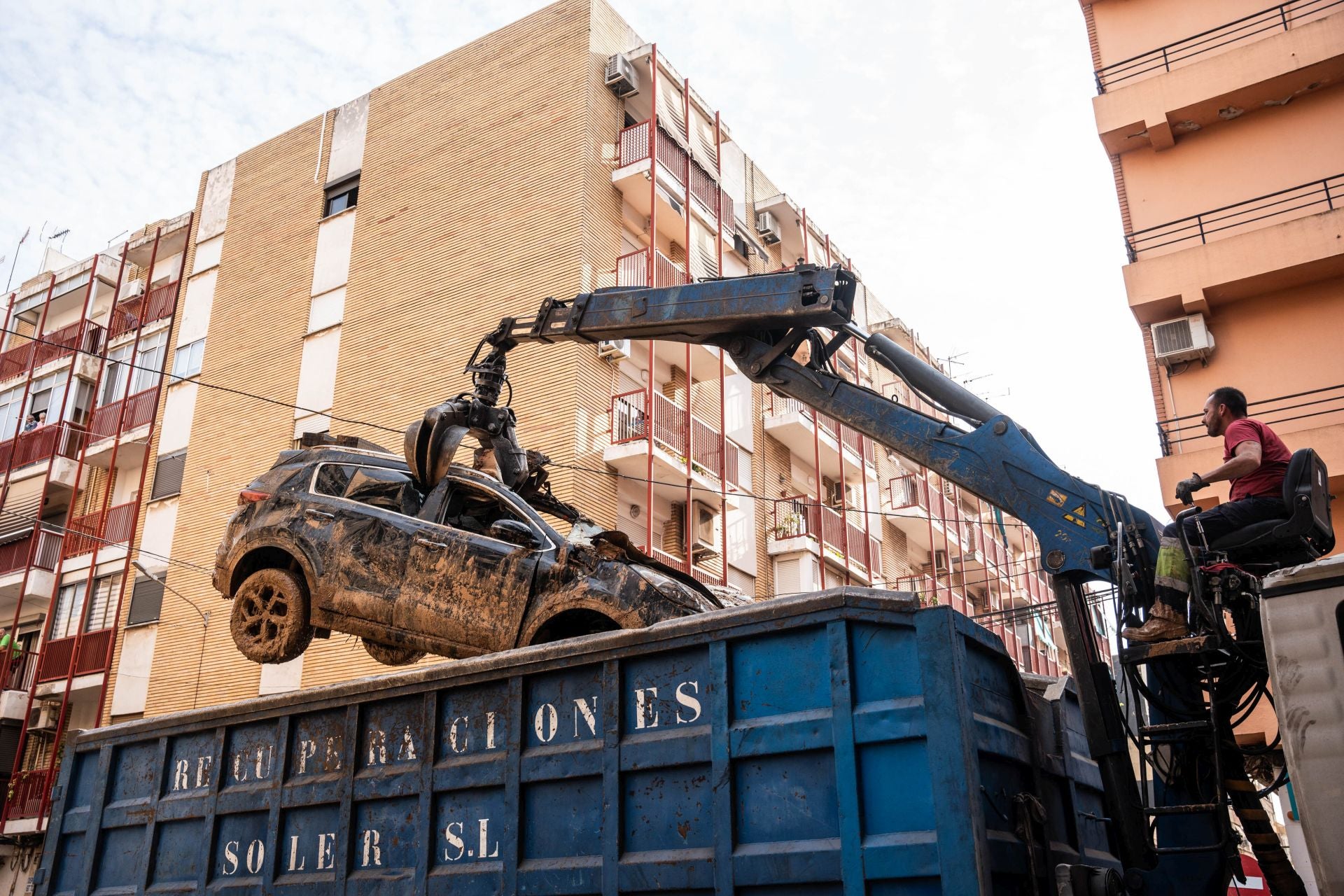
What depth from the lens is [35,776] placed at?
23.9 metres

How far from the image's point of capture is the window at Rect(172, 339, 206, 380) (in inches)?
1019

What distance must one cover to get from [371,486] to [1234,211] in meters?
14.0

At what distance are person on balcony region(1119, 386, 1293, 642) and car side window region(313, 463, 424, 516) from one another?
6.15m

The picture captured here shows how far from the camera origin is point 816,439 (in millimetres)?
25906

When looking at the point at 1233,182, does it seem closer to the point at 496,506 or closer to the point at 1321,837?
the point at 496,506

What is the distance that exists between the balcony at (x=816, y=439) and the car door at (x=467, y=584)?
1583 cm

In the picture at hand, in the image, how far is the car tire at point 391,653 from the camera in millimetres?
9411

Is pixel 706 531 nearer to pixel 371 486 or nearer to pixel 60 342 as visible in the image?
pixel 371 486

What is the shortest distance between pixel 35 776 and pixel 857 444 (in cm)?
1989

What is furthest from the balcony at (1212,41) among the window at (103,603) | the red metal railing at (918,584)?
the window at (103,603)

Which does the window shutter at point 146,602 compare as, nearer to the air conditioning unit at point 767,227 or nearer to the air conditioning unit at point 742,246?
the air conditioning unit at point 742,246

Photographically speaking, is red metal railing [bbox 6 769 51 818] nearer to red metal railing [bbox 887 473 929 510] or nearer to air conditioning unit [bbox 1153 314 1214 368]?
red metal railing [bbox 887 473 929 510]

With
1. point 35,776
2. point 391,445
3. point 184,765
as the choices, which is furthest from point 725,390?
point 184,765

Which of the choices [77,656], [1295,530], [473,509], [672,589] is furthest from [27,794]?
[1295,530]
